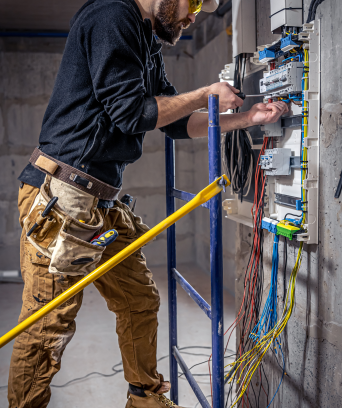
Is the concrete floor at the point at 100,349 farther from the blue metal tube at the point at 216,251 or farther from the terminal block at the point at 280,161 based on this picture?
the terminal block at the point at 280,161

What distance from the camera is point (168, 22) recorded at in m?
1.38

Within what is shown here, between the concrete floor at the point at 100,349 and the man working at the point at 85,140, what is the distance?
0.75 meters

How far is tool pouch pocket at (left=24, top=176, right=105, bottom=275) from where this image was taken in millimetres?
1258

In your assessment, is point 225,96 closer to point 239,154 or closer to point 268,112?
point 268,112

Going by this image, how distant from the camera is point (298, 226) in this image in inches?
50.6

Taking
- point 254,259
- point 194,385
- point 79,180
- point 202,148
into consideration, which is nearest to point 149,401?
point 194,385

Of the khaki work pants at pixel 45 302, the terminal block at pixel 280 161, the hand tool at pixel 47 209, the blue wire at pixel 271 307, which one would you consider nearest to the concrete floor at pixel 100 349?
the khaki work pants at pixel 45 302

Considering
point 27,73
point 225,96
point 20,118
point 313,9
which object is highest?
point 27,73

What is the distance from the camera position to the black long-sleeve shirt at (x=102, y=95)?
118 cm

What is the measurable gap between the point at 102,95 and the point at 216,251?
1.89ft

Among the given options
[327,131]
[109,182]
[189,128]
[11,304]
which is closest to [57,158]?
[109,182]

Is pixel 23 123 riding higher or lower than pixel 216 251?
higher

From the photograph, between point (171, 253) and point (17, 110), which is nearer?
point (171, 253)

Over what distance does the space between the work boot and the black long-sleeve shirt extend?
2.90 feet
